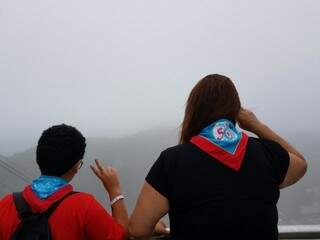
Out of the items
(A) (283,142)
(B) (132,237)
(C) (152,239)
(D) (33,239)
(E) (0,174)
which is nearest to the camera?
(D) (33,239)

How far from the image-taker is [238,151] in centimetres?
244

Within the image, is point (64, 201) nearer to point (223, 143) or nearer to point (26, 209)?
point (26, 209)

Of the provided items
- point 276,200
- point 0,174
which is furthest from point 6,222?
point 0,174

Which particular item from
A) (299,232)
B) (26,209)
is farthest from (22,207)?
(299,232)

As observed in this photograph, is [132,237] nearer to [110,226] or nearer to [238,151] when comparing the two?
[110,226]

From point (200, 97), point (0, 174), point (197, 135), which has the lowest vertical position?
point (0, 174)

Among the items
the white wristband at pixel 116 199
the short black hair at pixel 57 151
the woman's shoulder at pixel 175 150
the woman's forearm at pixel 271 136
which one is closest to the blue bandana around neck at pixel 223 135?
the woman's shoulder at pixel 175 150

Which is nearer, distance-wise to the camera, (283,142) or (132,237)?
(132,237)

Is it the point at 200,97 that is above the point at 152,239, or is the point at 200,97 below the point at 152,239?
above

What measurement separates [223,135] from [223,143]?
51 mm

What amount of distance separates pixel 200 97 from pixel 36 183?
98cm

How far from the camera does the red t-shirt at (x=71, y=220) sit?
90.7 inches

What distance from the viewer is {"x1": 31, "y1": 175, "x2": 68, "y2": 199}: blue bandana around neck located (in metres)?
2.35

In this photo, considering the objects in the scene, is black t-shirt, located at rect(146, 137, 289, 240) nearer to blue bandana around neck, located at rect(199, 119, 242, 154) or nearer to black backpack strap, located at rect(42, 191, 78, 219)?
blue bandana around neck, located at rect(199, 119, 242, 154)
